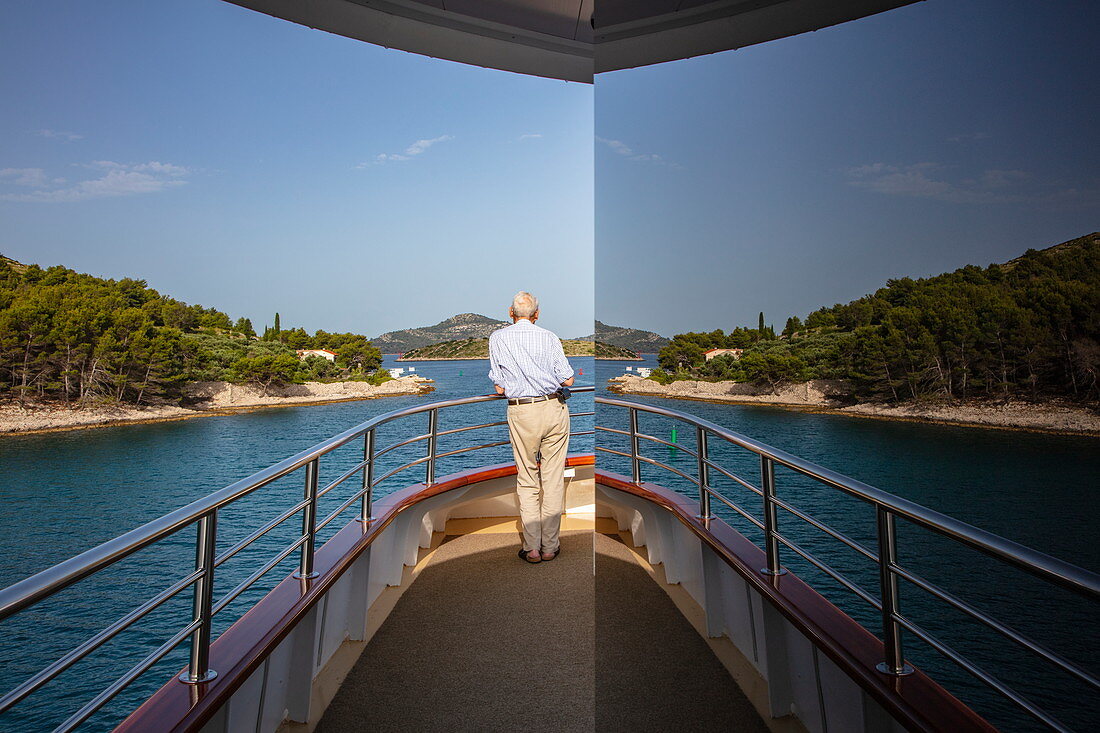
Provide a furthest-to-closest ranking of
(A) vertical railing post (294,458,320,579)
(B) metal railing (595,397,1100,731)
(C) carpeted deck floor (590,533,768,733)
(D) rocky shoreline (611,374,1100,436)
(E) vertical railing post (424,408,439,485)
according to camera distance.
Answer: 1. (E) vertical railing post (424,408,439,485)
2. (A) vertical railing post (294,458,320,579)
3. (D) rocky shoreline (611,374,1100,436)
4. (C) carpeted deck floor (590,533,768,733)
5. (B) metal railing (595,397,1100,731)

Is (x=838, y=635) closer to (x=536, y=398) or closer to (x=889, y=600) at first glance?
(x=889, y=600)

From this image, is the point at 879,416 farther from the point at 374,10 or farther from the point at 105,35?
the point at 105,35

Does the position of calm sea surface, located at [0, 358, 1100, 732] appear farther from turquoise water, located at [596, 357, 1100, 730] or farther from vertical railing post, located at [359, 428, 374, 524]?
vertical railing post, located at [359, 428, 374, 524]

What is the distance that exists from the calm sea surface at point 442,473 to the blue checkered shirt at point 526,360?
12.5 inches

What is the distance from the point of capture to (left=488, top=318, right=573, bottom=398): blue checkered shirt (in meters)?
1.53

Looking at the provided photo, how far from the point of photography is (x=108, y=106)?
27.8 m

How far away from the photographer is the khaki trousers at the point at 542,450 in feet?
5.19

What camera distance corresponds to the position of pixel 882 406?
1199mm

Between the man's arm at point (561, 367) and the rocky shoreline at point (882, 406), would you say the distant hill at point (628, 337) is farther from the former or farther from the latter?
the man's arm at point (561, 367)

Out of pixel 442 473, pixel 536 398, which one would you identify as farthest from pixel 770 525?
pixel 442 473

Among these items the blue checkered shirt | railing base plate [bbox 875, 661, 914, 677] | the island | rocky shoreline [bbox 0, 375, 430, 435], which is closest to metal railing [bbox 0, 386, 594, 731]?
railing base plate [bbox 875, 661, 914, 677]

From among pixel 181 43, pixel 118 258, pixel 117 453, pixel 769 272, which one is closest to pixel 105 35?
pixel 181 43

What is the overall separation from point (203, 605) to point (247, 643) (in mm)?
102

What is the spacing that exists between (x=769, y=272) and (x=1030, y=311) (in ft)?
4.97
